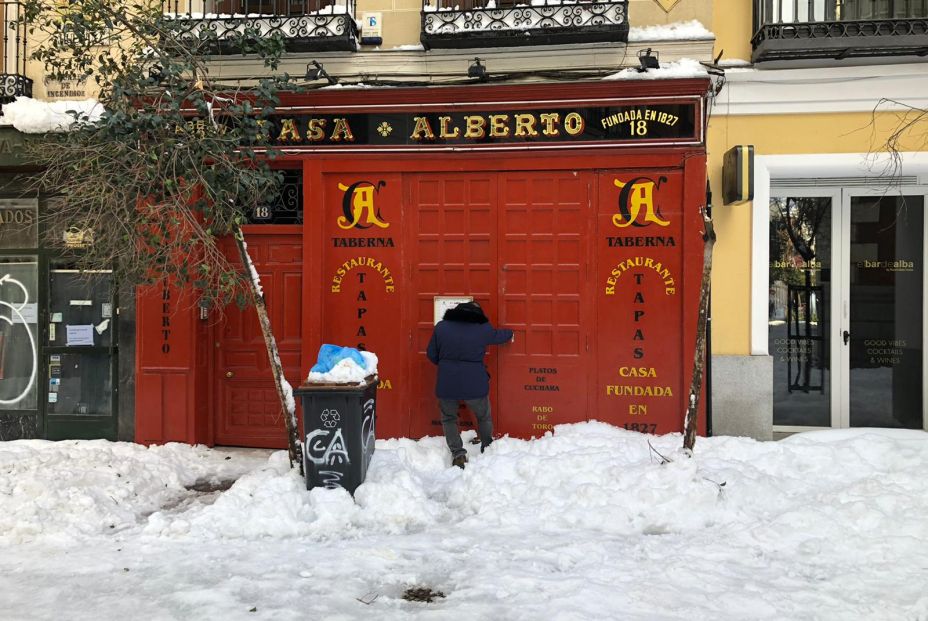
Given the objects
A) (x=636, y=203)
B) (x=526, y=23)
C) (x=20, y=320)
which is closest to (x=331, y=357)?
(x=636, y=203)

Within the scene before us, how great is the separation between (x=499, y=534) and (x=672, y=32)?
5869 millimetres

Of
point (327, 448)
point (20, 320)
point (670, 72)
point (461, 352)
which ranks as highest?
point (670, 72)

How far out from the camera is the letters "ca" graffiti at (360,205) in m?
7.62

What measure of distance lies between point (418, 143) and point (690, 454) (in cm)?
454

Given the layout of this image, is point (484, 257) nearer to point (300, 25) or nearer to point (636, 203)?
point (636, 203)

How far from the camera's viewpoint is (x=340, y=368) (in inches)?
225

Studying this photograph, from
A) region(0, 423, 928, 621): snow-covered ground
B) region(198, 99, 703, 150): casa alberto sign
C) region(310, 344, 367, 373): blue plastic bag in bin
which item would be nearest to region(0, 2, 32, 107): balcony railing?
region(198, 99, 703, 150): casa alberto sign

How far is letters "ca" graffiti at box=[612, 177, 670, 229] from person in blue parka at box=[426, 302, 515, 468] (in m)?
2.08

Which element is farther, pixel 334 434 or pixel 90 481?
pixel 90 481

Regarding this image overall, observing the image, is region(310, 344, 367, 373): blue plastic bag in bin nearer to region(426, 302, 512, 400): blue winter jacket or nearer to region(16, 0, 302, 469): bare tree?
region(16, 0, 302, 469): bare tree

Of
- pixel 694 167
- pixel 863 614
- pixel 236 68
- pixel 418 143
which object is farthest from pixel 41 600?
pixel 694 167

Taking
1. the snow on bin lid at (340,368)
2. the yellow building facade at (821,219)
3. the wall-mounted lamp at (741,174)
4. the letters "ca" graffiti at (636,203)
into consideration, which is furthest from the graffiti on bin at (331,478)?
the wall-mounted lamp at (741,174)

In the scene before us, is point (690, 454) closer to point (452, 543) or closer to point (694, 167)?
point (452, 543)

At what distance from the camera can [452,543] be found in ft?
16.0
